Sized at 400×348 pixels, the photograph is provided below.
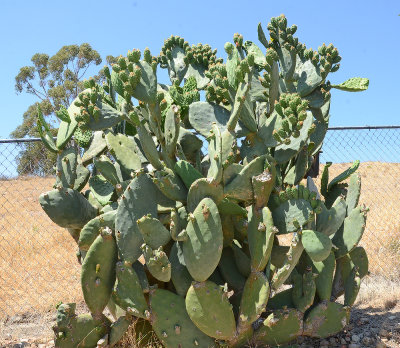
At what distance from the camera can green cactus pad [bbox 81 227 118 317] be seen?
313 centimetres

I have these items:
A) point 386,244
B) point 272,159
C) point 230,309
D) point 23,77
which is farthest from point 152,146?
point 23,77

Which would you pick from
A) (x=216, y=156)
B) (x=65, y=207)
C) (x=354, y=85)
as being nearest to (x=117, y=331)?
(x=65, y=207)

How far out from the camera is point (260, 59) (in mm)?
3846

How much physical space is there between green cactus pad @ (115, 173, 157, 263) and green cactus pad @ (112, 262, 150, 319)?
0.08 metres

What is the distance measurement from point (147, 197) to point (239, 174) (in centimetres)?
58

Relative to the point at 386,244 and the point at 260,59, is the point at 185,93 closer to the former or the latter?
the point at 260,59

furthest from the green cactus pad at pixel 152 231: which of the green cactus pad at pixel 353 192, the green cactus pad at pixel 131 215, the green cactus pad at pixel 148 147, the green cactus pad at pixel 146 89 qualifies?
the green cactus pad at pixel 353 192

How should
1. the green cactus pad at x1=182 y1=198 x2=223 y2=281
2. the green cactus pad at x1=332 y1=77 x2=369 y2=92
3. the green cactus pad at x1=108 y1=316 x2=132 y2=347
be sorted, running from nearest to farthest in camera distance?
the green cactus pad at x1=182 y1=198 x2=223 y2=281
the green cactus pad at x1=108 y1=316 x2=132 y2=347
the green cactus pad at x1=332 y1=77 x2=369 y2=92

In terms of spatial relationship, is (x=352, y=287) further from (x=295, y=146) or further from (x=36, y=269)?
(x=36, y=269)

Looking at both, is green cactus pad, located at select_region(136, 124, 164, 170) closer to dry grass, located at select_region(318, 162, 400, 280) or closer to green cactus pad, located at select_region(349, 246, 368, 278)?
green cactus pad, located at select_region(349, 246, 368, 278)

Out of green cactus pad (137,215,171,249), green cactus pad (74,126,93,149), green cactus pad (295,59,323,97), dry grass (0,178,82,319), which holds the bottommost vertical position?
dry grass (0,178,82,319)

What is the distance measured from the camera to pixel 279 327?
332 centimetres

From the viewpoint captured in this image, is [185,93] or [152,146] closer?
[152,146]

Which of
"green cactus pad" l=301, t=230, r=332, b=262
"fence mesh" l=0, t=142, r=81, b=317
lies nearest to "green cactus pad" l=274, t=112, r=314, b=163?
"green cactus pad" l=301, t=230, r=332, b=262
